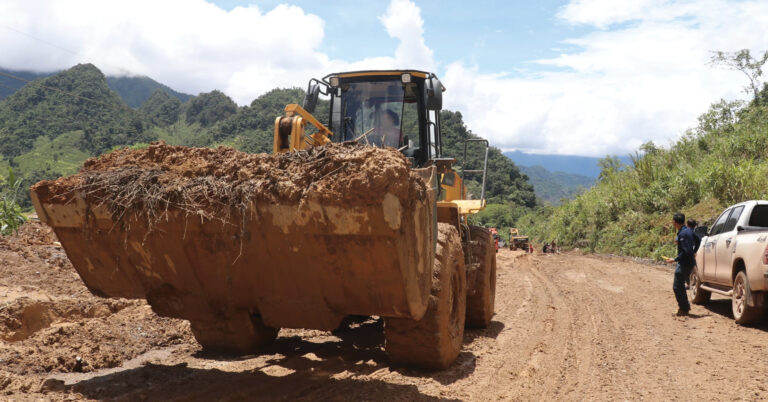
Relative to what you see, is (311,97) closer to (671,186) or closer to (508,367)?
(508,367)

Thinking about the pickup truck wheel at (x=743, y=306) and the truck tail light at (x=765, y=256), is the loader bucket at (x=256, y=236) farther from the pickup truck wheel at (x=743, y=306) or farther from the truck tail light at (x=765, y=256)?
the pickup truck wheel at (x=743, y=306)

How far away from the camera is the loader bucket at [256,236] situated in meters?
3.75

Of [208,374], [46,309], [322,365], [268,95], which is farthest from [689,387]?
[268,95]

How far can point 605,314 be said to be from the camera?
9133 millimetres

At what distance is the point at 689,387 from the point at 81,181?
5.61 metres

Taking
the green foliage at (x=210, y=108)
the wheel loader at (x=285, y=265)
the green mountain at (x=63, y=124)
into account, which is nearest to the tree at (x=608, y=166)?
the wheel loader at (x=285, y=265)

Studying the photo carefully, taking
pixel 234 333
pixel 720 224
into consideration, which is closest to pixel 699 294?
pixel 720 224

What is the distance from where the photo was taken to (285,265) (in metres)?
4.21

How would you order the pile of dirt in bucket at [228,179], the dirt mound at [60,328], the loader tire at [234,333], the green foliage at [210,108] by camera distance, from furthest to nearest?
the green foliage at [210,108] → the dirt mound at [60,328] → the loader tire at [234,333] → the pile of dirt in bucket at [228,179]

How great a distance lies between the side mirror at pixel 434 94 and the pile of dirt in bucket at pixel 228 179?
324cm

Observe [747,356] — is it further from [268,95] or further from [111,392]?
[268,95]

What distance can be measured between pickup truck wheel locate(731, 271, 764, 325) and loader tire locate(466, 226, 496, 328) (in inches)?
143

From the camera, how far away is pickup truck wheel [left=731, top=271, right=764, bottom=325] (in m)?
7.87

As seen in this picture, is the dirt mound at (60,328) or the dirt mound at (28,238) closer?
the dirt mound at (60,328)
